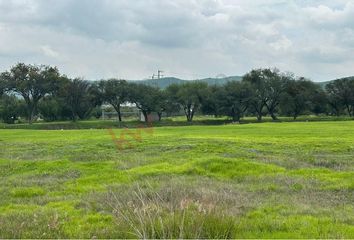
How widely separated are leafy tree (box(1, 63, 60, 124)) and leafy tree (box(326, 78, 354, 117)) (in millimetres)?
62869

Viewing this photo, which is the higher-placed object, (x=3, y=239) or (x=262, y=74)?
(x=262, y=74)

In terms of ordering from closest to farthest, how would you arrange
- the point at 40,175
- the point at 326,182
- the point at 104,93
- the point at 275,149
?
the point at 326,182 → the point at 40,175 → the point at 275,149 → the point at 104,93

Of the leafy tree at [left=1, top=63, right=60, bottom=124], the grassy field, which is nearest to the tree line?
the leafy tree at [left=1, top=63, right=60, bottom=124]

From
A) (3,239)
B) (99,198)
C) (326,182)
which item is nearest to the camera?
(3,239)

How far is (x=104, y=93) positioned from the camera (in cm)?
10538

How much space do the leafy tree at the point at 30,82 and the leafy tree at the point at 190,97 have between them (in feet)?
88.5

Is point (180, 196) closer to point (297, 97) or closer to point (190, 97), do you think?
point (190, 97)

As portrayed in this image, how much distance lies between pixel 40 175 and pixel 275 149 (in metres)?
13.8

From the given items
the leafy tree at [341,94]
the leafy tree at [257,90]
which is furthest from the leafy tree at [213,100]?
the leafy tree at [341,94]

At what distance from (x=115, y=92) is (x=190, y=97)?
1612 centimetres

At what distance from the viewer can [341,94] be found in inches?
4377

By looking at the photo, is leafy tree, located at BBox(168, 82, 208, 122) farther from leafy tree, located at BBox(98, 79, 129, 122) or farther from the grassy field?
the grassy field

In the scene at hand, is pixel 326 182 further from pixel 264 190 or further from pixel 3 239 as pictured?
pixel 3 239

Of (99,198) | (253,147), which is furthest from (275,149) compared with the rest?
(99,198)
